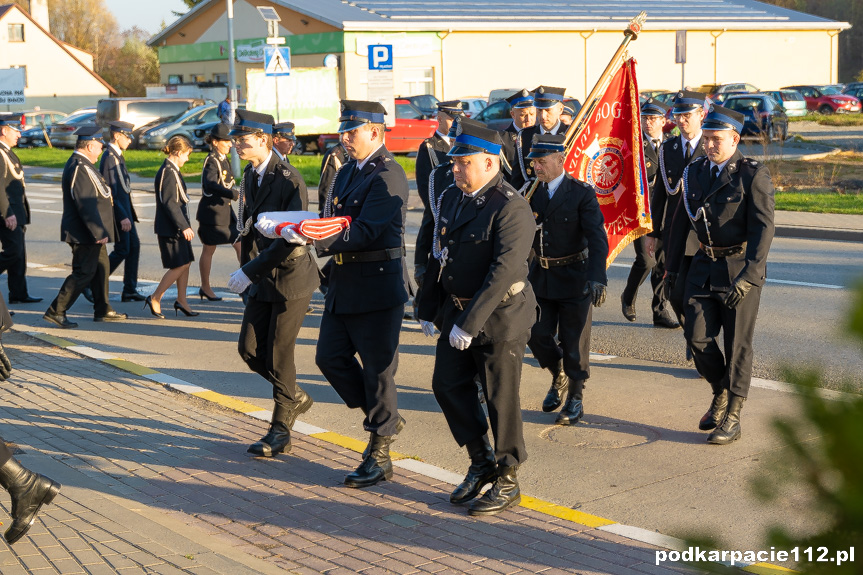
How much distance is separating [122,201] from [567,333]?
6.43 meters

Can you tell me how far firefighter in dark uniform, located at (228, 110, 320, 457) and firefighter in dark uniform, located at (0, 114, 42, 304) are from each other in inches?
226

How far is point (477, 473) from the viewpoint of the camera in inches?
213

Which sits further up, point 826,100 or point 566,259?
point 826,100

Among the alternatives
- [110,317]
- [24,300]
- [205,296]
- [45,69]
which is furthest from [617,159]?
[45,69]

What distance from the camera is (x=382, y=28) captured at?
44.4 metres

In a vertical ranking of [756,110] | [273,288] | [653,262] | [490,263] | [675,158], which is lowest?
[653,262]

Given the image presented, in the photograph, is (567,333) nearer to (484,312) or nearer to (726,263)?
(726,263)

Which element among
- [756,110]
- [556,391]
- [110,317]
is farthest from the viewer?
[756,110]

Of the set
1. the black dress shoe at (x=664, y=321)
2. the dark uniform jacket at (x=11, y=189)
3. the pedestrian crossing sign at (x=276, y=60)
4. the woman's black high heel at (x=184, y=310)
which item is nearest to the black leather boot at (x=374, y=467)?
the black dress shoe at (x=664, y=321)

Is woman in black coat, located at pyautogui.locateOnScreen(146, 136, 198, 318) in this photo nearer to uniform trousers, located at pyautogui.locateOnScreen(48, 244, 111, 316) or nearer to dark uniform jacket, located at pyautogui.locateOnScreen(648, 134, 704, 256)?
uniform trousers, located at pyautogui.locateOnScreen(48, 244, 111, 316)

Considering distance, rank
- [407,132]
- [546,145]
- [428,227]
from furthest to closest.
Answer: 1. [407,132]
2. [546,145]
3. [428,227]

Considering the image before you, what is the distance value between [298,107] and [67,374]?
24520mm

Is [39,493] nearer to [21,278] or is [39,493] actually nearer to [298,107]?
[21,278]

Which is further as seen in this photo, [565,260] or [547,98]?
[547,98]
